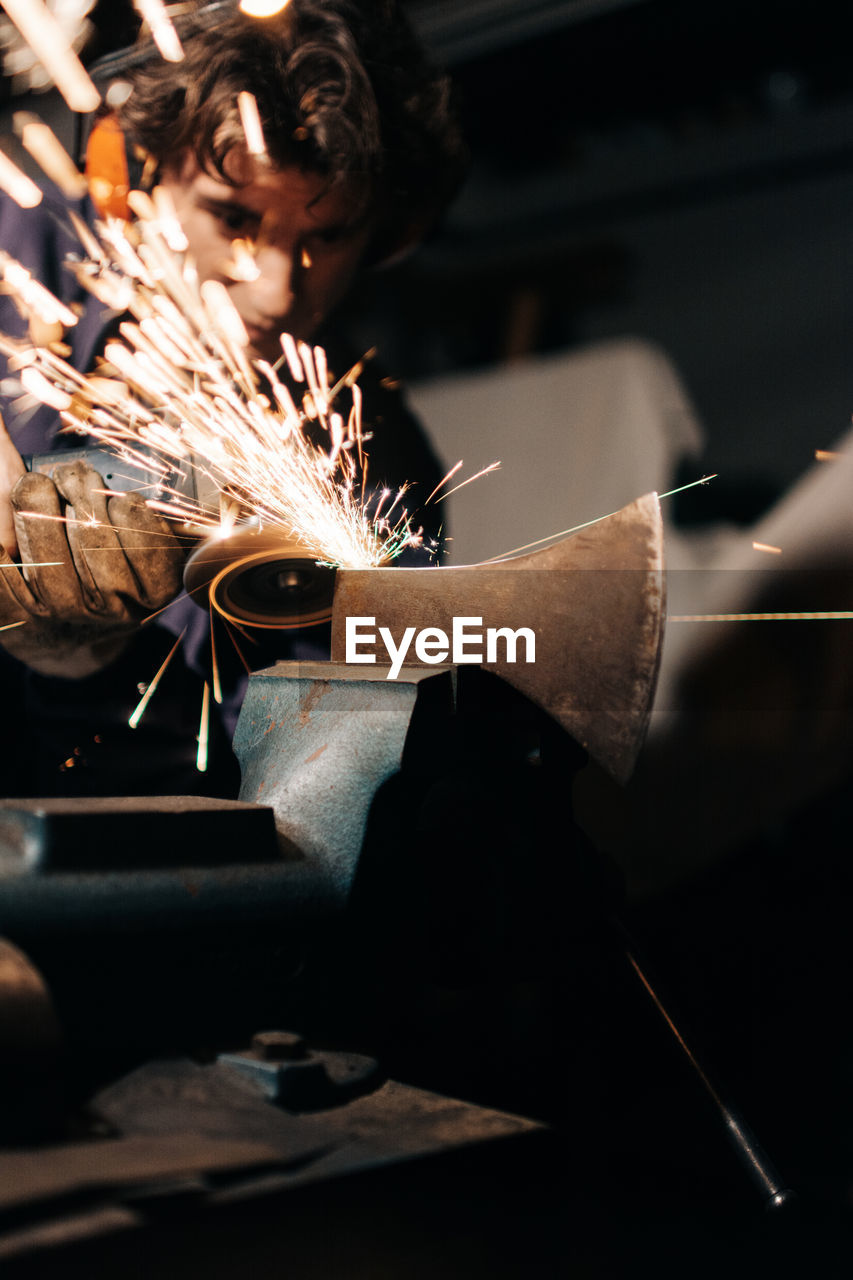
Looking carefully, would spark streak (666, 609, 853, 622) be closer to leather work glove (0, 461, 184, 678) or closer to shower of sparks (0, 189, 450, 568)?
shower of sparks (0, 189, 450, 568)

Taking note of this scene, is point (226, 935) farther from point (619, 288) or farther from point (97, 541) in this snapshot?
point (619, 288)

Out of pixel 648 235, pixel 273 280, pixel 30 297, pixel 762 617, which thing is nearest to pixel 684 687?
pixel 762 617

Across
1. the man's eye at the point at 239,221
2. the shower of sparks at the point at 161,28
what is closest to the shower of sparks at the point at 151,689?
the man's eye at the point at 239,221

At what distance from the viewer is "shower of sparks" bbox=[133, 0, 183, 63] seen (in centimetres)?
163

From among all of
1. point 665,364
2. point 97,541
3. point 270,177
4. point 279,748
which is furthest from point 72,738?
point 665,364

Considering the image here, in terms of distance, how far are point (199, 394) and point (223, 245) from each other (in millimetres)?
268

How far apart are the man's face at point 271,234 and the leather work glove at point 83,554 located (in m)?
0.49

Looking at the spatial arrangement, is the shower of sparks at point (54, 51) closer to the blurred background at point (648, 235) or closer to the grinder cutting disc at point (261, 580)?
the blurred background at point (648, 235)

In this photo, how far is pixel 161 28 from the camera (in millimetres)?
1680

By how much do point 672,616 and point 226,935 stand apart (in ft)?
3.72

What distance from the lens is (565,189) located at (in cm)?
156

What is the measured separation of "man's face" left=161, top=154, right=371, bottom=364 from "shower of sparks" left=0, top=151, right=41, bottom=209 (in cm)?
32

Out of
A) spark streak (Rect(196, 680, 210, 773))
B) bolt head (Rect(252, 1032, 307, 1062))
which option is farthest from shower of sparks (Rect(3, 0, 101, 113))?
bolt head (Rect(252, 1032, 307, 1062))

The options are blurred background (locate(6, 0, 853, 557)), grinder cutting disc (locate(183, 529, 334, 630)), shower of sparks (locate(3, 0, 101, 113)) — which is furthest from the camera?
shower of sparks (locate(3, 0, 101, 113))
